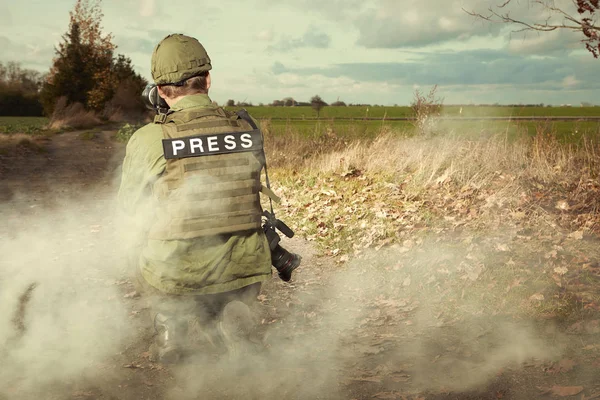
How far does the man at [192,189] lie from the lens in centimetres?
343

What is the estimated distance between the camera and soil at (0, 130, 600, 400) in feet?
12.3

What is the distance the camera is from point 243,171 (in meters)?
3.58

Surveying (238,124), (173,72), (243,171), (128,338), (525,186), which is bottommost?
(128,338)

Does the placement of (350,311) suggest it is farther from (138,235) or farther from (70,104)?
(70,104)

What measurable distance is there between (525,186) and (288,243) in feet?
11.3

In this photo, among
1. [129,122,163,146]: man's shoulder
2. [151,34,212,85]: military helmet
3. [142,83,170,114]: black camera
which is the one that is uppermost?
[151,34,212,85]: military helmet

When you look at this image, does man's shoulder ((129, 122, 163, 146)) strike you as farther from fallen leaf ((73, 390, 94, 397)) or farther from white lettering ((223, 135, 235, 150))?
fallen leaf ((73, 390, 94, 397))

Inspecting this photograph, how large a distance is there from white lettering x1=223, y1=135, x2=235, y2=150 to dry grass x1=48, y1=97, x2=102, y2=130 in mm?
26463

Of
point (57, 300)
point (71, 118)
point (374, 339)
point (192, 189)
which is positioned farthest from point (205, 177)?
point (71, 118)

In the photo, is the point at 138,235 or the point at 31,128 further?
the point at 31,128

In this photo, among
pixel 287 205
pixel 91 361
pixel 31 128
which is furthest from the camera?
pixel 31 128

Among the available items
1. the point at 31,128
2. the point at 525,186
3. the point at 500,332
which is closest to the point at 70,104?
the point at 31,128

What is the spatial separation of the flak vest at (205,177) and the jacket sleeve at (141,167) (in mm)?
59

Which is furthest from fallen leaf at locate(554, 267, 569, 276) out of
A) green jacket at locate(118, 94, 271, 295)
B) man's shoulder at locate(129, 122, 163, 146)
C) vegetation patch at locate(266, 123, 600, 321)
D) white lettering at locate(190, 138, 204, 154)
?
man's shoulder at locate(129, 122, 163, 146)
